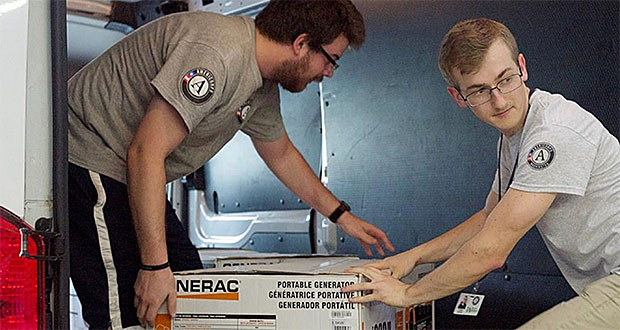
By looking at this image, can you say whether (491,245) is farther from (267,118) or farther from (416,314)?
(267,118)

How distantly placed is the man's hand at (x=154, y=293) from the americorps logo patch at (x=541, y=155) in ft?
3.39

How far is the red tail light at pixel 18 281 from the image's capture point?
1481mm

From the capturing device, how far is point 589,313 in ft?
6.51

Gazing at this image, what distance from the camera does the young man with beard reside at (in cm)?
226

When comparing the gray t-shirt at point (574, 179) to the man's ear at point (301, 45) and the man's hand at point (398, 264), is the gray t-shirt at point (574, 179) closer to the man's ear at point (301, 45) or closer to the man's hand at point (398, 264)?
the man's hand at point (398, 264)

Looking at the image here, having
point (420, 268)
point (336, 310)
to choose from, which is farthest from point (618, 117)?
point (336, 310)

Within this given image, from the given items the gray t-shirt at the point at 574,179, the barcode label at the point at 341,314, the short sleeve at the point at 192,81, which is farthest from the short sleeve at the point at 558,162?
the short sleeve at the point at 192,81

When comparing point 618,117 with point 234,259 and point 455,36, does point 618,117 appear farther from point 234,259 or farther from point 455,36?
point 234,259

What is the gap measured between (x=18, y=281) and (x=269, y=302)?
31.0 inches

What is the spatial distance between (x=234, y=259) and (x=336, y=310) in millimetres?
644

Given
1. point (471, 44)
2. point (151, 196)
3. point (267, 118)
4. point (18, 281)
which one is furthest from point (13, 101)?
point (267, 118)

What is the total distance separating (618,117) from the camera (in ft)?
8.00

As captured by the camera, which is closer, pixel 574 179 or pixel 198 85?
pixel 574 179

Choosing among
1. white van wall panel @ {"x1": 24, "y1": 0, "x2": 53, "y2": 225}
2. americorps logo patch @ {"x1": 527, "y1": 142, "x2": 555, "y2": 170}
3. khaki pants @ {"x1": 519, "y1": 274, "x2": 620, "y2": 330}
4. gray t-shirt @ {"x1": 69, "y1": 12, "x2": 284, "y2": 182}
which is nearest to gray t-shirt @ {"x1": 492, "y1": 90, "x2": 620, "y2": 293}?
americorps logo patch @ {"x1": 527, "y1": 142, "x2": 555, "y2": 170}
